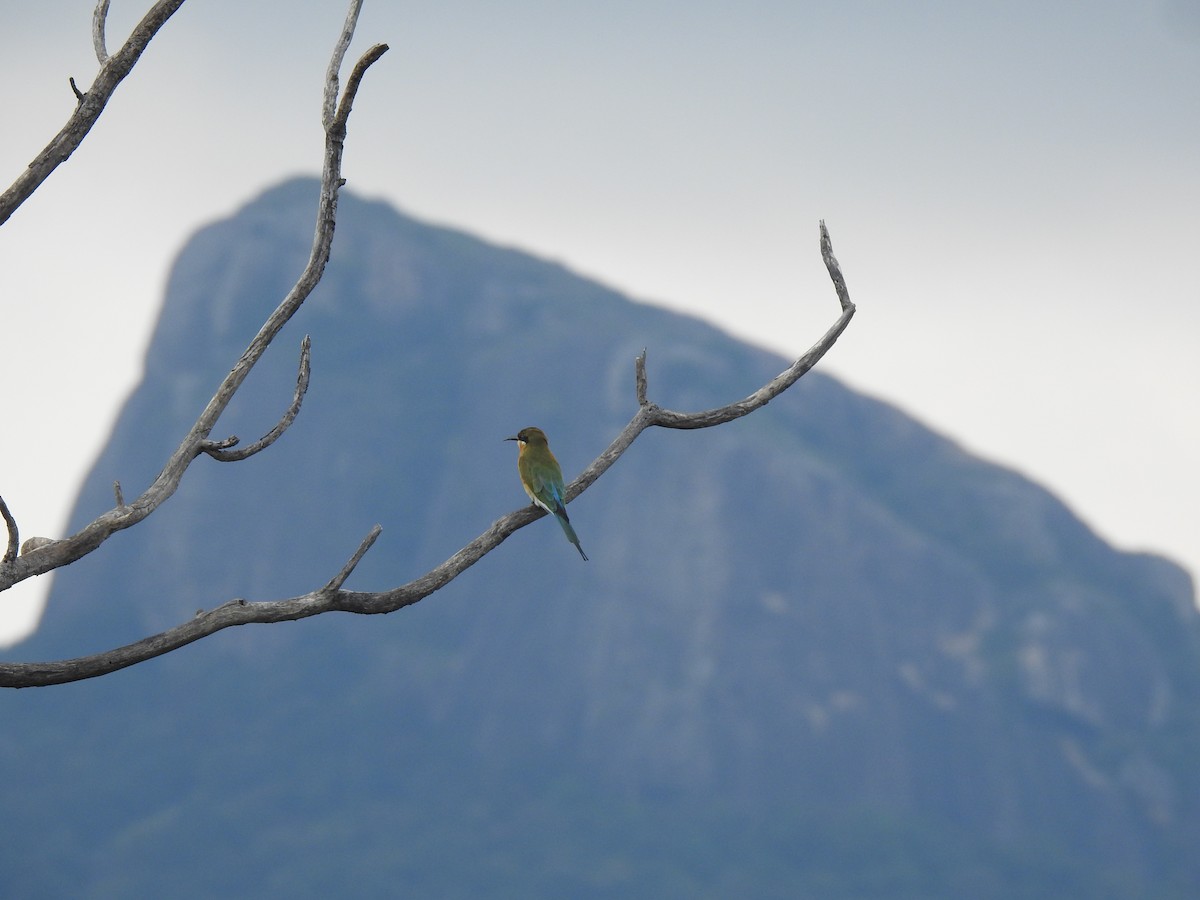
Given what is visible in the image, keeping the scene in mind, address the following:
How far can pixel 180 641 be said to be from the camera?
41.1 ft

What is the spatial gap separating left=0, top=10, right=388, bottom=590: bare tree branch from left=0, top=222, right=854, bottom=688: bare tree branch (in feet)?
2.79

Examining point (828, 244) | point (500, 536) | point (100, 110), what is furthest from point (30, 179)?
point (828, 244)

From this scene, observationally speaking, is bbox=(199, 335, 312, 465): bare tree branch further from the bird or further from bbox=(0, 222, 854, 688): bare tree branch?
the bird

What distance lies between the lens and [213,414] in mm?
13984

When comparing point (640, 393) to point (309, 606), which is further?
point (640, 393)

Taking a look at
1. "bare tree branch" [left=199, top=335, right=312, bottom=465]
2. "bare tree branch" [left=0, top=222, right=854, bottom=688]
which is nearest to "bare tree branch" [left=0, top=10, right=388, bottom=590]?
"bare tree branch" [left=199, top=335, right=312, bottom=465]

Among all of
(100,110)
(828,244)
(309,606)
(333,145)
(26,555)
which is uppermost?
(828,244)

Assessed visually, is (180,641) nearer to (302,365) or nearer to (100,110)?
(302,365)

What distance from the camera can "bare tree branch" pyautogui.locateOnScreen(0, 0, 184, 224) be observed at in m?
13.0

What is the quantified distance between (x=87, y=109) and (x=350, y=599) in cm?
456

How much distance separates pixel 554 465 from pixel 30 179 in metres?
9.91

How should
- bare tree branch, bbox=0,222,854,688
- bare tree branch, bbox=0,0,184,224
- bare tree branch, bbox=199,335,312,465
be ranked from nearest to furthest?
bare tree branch, bbox=0,222,854,688 → bare tree branch, bbox=0,0,184,224 → bare tree branch, bbox=199,335,312,465

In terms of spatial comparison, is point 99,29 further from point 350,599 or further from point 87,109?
point 350,599

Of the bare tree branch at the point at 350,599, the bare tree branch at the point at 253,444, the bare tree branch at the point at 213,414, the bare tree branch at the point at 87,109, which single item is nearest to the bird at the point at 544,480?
the bare tree branch at the point at 350,599
